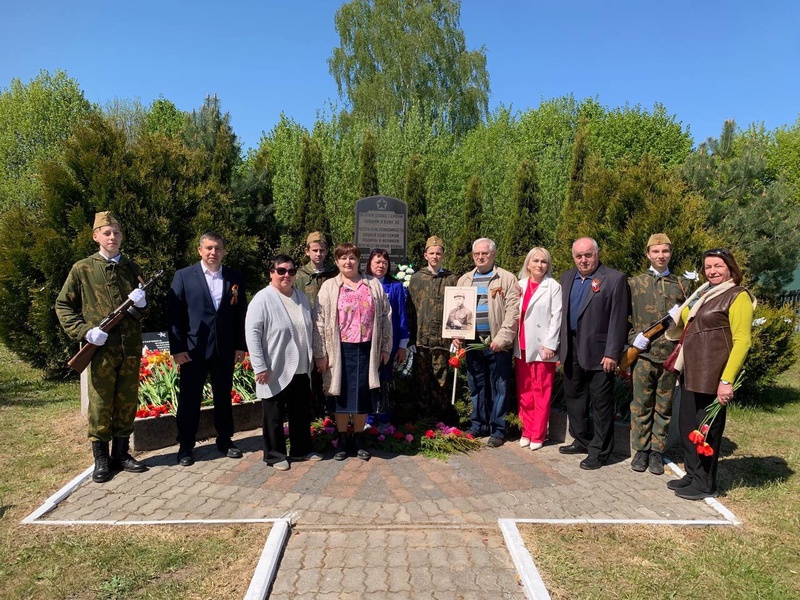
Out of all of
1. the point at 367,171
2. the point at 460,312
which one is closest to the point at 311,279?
the point at 460,312

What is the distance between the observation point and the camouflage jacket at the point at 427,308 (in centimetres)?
571

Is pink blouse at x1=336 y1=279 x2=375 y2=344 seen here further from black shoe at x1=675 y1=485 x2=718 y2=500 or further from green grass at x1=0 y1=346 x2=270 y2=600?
black shoe at x1=675 y1=485 x2=718 y2=500

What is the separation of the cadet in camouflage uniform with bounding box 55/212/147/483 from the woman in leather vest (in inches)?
171

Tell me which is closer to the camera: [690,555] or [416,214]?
[690,555]

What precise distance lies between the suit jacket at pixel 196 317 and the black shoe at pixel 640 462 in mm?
3713

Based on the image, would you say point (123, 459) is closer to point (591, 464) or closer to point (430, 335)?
point (430, 335)

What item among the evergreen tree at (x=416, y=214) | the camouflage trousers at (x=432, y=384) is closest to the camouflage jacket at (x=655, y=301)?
the camouflage trousers at (x=432, y=384)

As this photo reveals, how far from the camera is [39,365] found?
8586 mm

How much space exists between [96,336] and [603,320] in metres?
4.15

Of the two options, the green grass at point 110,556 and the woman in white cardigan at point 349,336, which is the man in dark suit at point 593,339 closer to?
the woman in white cardigan at point 349,336

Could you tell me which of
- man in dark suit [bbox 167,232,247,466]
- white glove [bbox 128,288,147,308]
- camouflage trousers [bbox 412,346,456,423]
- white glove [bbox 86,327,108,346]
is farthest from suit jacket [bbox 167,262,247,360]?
camouflage trousers [bbox 412,346,456,423]

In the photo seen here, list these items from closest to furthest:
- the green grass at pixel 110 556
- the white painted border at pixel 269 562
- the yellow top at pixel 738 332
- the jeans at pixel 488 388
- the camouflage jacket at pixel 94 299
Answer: the white painted border at pixel 269 562 < the green grass at pixel 110 556 < the yellow top at pixel 738 332 < the camouflage jacket at pixel 94 299 < the jeans at pixel 488 388

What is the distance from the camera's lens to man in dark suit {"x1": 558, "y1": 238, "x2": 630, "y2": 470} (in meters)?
4.85

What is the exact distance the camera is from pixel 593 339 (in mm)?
4898
